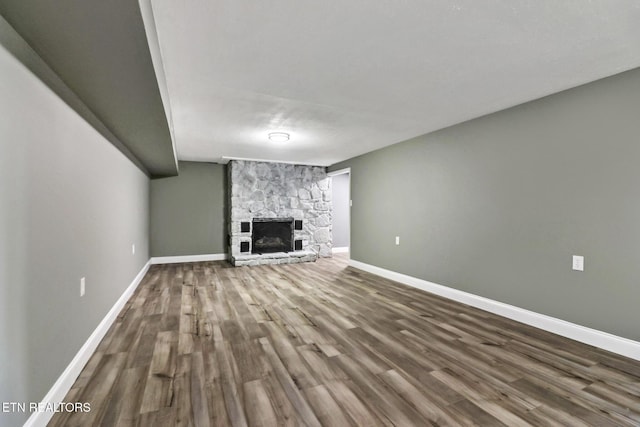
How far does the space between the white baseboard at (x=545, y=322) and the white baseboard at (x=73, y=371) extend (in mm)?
3634

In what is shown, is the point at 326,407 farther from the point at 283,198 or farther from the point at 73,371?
the point at 283,198

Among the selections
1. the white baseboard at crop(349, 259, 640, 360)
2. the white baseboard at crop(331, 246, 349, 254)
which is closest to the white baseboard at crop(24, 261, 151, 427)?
the white baseboard at crop(349, 259, 640, 360)

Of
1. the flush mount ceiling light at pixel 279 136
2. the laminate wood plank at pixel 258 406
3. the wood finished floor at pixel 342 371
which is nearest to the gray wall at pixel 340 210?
the flush mount ceiling light at pixel 279 136

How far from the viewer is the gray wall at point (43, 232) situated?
1258 millimetres

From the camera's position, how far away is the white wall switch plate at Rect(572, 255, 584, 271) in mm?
2591

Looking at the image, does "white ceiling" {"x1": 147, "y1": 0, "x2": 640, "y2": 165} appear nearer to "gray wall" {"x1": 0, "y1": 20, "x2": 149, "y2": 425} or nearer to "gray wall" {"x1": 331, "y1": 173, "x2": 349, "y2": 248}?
"gray wall" {"x1": 0, "y1": 20, "x2": 149, "y2": 425}

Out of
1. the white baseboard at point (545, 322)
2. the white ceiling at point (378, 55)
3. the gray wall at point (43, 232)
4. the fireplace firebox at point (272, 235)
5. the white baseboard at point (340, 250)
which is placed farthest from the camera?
the white baseboard at point (340, 250)

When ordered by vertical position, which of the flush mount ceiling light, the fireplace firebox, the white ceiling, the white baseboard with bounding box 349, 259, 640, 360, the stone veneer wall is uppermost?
the white ceiling

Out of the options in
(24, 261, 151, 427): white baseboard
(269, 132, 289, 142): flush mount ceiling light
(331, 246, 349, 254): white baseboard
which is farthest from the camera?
(331, 246, 349, 254): white baseboard

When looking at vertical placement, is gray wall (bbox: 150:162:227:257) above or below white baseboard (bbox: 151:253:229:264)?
above

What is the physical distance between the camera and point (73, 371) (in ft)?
6.25

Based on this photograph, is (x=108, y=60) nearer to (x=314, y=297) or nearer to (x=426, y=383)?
(x=426, y=383)

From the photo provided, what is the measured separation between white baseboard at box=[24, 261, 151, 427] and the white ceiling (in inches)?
81.0

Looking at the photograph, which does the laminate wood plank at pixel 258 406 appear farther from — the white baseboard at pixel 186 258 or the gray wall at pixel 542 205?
the white baseboard at pixel 186 258
